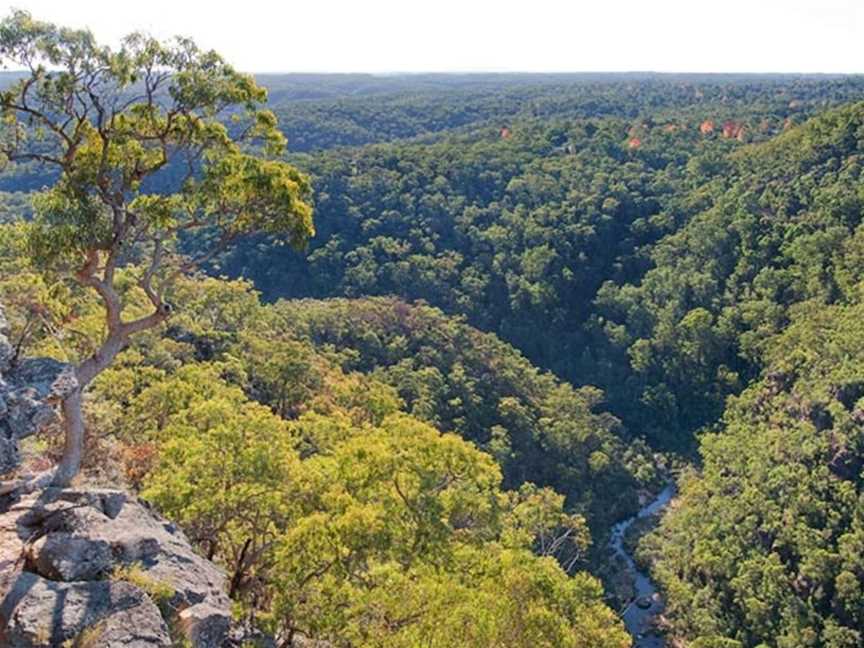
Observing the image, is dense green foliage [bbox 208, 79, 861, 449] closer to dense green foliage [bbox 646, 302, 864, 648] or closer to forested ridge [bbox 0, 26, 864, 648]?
forested ridge [bbox 0, 26, 864, 648]

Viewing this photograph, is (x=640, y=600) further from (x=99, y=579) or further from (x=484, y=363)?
(x=99, y=579)

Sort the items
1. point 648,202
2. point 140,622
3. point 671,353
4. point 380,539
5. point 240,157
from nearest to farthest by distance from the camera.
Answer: point 140,622
point 240,157
point 380,539
point 671,353
point 648,202

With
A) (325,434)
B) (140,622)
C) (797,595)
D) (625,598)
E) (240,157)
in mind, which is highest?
(240,157)

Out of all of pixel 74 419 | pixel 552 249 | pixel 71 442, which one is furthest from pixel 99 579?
pixel 552 249

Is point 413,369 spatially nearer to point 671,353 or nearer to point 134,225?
point 671,353

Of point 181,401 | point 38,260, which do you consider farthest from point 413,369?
point 38,260

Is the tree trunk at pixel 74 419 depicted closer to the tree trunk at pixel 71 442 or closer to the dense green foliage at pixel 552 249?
the tree trunk at pixel 71 442

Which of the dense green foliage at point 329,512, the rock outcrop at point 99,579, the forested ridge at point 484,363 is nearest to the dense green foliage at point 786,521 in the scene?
the forested ridge at point 484,363
